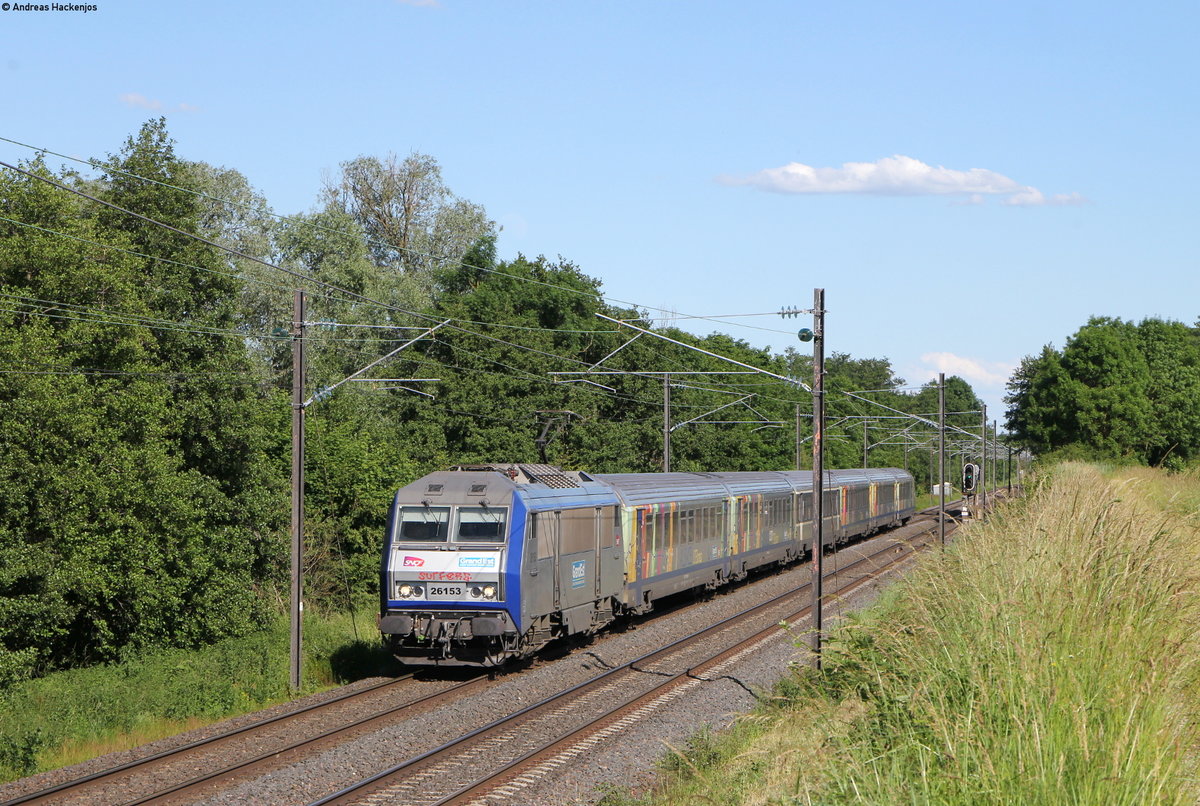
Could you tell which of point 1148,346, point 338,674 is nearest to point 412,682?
point 338,674

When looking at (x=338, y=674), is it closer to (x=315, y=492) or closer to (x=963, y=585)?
(x=315, y=492)

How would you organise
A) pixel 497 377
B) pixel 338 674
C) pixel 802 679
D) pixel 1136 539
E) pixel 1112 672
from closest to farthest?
pixel 1112 672 < pixel 1136 539 < pixel 802 679 < pixel 338 674 < pixel 497 377

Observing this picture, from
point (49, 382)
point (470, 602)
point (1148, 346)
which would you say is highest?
point (1148, 346)

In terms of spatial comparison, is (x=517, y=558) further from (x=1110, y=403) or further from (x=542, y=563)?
(x=1110, y=403)

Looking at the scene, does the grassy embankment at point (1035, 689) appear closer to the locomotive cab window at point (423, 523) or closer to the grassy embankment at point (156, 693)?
the locomotive cab window at point (423, 523)

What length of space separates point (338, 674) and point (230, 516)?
774 centimetres

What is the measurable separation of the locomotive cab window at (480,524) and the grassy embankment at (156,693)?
3.84 metres

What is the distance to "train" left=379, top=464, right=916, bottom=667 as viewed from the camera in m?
18.1

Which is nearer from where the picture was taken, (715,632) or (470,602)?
(470,602)

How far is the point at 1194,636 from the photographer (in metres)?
6.39

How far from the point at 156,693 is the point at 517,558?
6.57 metres

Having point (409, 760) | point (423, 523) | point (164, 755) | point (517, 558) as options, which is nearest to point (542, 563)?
point (517, 558)

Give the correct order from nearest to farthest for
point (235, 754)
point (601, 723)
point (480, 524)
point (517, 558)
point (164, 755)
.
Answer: point (164, 755), point (235, 754), point (601, 723), point (517, 558), point (480, 524)

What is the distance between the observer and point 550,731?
48.8 ft
